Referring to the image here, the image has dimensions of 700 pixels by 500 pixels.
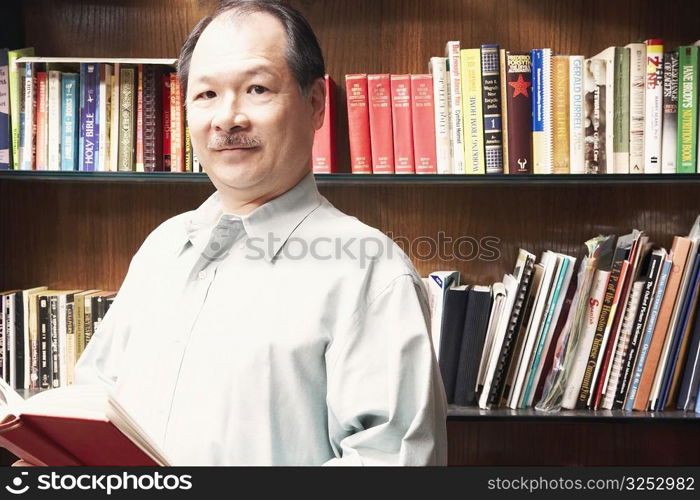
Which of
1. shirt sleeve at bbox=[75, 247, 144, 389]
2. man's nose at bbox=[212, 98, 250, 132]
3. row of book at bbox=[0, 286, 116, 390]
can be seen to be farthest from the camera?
row of book at bbox=[0, 286, 116, 390]

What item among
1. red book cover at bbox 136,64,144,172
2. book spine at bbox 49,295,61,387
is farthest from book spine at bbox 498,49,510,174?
book spine at bbox 49,295,61,387

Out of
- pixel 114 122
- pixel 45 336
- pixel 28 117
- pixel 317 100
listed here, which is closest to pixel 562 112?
pixel 317 100

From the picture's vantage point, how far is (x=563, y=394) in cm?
174

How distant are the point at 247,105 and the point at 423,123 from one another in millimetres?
695

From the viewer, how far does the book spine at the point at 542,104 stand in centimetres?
169

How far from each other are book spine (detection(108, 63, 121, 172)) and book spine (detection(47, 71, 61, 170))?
0.43ft

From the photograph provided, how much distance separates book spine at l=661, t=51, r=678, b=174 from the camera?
1692 mm

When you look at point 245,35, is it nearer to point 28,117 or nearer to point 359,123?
point 359,123

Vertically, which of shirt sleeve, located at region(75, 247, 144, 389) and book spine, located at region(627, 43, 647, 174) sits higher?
book spine, located at region(627, 43, 647, 174)

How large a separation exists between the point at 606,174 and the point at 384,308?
0.90m

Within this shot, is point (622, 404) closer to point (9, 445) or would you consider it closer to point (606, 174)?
point (606, 174)

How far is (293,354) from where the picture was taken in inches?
40.8

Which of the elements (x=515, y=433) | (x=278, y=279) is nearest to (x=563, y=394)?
(x=515, y=433)

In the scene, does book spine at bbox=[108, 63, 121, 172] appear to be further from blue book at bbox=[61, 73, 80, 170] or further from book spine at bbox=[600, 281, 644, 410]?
book spine at bbox=[600, 281, 644, 410]
